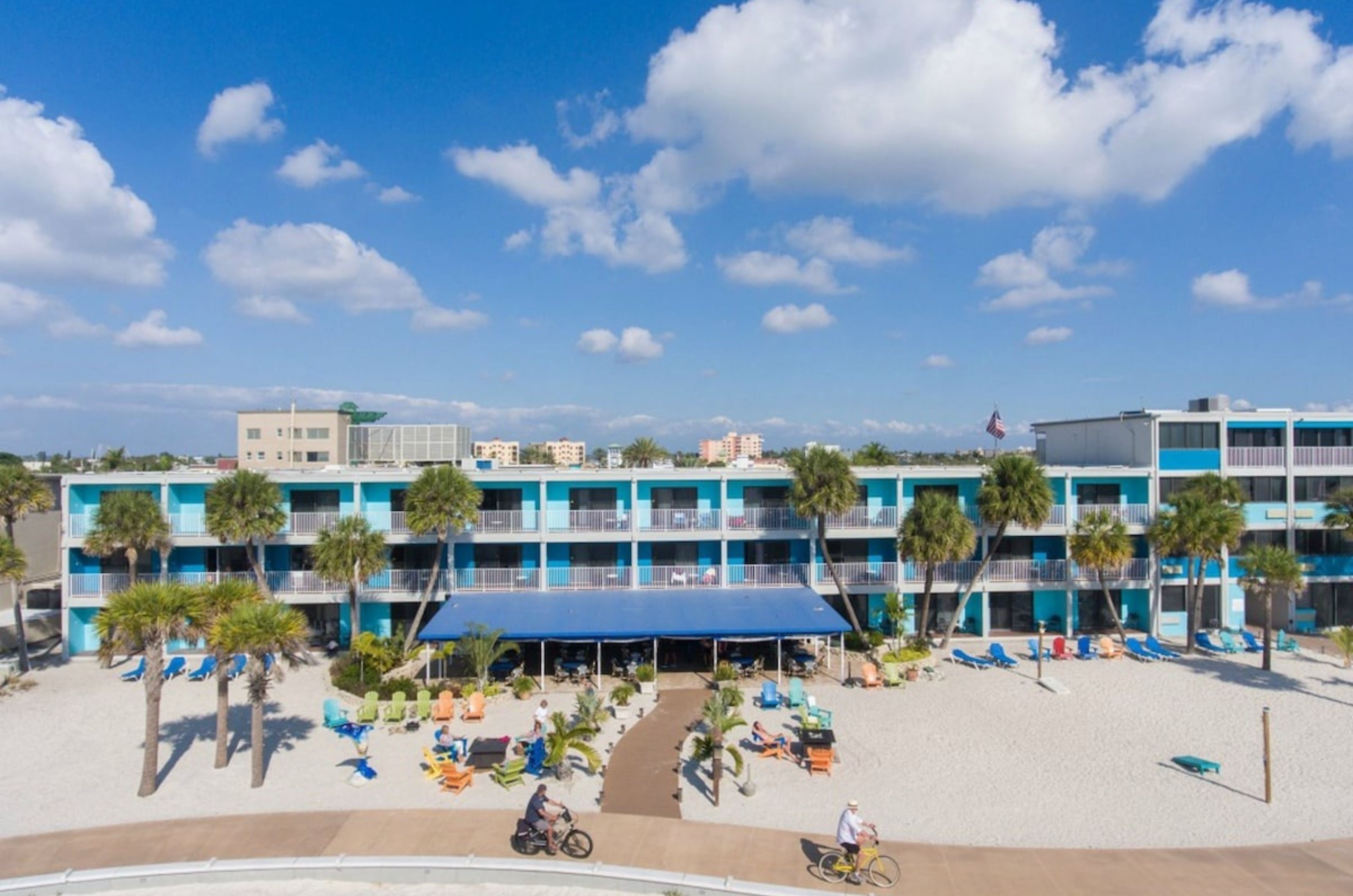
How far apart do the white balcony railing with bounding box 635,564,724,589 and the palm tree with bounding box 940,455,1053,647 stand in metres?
9.25

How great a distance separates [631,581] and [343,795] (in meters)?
15.5

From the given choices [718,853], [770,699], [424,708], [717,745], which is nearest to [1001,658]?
[770,699]

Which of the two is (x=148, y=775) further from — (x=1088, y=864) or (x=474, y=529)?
(x=1088, y=864)

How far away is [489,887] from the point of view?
13.5 m

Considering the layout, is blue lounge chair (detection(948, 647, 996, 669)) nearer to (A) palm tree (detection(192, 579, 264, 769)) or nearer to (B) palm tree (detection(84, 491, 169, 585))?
(A) palm tree (detection(192, 579, 264, 769))

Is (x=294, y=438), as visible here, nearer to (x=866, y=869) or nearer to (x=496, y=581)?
(x=496, y=581)

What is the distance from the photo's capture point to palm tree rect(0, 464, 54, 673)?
1057 inches

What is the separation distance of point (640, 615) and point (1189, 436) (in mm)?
24606

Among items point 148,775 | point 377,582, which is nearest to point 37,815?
point 148,775

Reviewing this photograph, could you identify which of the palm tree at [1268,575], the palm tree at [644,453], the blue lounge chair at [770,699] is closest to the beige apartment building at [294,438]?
the palm tree at [644,453]

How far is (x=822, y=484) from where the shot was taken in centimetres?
2922

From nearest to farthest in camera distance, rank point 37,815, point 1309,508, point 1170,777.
Answer: 1. point 37,815
2. point 1170,777
3. point 1309,508

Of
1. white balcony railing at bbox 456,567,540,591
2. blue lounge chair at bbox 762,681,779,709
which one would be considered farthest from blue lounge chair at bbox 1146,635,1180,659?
white balcony railing at bbox 456,567,540,591

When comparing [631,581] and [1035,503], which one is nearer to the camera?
[1035,503]
